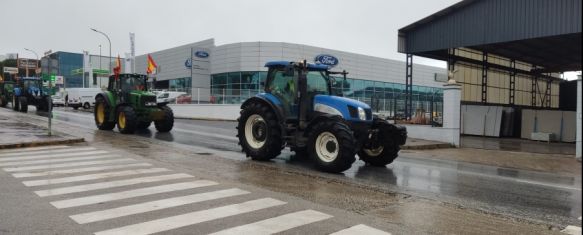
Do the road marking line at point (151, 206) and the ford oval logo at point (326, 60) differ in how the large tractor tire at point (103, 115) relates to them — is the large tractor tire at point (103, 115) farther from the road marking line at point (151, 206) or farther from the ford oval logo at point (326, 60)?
the ford oval logo at point (326, 60)

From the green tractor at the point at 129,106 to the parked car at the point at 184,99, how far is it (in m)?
16.4

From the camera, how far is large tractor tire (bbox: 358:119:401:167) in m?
10.6

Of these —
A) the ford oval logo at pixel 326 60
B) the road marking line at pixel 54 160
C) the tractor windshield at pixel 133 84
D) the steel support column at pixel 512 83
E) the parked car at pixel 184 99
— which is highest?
the ford oval logo at pixel 326 60

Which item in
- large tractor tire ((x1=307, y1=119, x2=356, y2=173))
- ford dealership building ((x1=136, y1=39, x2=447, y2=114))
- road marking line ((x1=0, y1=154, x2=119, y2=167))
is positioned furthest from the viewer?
ford dealership building ((x1=136, y1=39, x2=447, y2=114))

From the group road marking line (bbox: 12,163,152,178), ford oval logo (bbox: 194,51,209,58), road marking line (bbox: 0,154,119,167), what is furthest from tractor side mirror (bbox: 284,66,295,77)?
ford oval logo (bbox: 194,51,209,58)

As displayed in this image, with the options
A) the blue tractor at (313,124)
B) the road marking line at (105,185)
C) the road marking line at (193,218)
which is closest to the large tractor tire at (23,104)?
the blue tractor at (313,124)

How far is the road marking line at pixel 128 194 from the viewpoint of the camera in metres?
6.44

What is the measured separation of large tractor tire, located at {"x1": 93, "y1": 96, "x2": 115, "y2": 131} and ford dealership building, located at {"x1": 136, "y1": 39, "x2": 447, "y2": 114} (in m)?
14.7

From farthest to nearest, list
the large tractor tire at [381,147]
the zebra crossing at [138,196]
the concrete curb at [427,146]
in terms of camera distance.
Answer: the concrete curb at [427,146] → the large tractor tire at [381,147] → the zebra crossing at [138,196]

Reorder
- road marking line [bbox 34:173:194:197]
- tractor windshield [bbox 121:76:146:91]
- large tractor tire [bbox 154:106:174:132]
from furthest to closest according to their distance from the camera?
large tractor tire [bbox 154:106:174:132] < tractor windshield [bbox 121:76:146:91] < road marking line [bbox 34:173:194:197]

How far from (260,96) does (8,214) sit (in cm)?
632

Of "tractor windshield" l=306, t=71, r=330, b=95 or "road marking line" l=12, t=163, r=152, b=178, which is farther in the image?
"tractor windshield" l=306, t=71, r=330, b=95

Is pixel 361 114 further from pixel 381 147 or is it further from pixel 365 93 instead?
pixel 365 93

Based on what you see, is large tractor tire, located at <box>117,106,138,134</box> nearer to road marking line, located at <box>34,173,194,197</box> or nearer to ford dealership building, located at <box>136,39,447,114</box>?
road marking line, located at <box>34,173,194,197</box>
